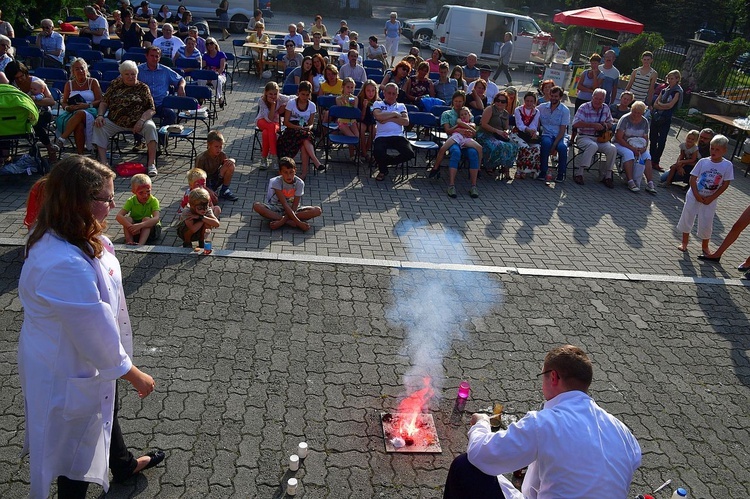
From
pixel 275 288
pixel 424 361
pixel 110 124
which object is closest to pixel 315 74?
pixel 110 124

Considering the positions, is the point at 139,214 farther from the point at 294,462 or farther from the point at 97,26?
the point at 97,26

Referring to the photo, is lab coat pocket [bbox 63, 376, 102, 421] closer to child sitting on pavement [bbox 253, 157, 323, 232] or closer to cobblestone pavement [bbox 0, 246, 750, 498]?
cobblestone pavement [bbox 0, 246, 750, 498]

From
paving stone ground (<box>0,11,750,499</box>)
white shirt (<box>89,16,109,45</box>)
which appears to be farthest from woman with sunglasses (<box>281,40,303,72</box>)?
paving stone ground (<box>0,11,750,499</box>)

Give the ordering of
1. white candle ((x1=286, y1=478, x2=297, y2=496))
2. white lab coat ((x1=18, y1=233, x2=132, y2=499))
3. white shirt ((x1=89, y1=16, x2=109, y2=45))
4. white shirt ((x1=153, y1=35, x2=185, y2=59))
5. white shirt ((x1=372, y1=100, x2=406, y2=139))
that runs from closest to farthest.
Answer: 1. white lab coat ((x1=18, y1=233, x2=132, y2=499))
2. white candle ((x1=286, y1=478, x2=297, y2=496))
3. white shirt ((x1=372, y1=100, x2=406, y2=139))
4. white shirt ((x1=153, y1=35, x2=185, y2=59))
5. white shirt ((x1=89, y1=16, x2=109, y2=45))

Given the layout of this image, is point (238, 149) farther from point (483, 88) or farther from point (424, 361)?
point (424, 361)

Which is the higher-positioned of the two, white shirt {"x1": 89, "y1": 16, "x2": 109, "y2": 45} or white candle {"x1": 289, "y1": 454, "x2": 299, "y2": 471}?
white shirt {"x1": 89, "y1": 16, "x2": 109, "y2": 45}

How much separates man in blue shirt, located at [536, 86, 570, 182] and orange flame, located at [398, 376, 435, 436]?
706 cm

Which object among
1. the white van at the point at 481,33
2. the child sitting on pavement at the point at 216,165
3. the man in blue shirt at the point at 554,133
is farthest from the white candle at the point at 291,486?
the white van at the point at 481,33

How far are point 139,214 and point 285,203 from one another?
1.71 meters

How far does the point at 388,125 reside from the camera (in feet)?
33.3

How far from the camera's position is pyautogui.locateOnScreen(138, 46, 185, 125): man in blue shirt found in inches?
393

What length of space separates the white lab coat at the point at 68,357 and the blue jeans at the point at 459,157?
738 centimetres

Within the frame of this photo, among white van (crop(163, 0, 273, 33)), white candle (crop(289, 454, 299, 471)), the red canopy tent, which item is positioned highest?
the red canopy tent

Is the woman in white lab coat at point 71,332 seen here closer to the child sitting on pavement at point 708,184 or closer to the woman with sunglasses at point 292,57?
the child sitting on pavement at point 708,184
